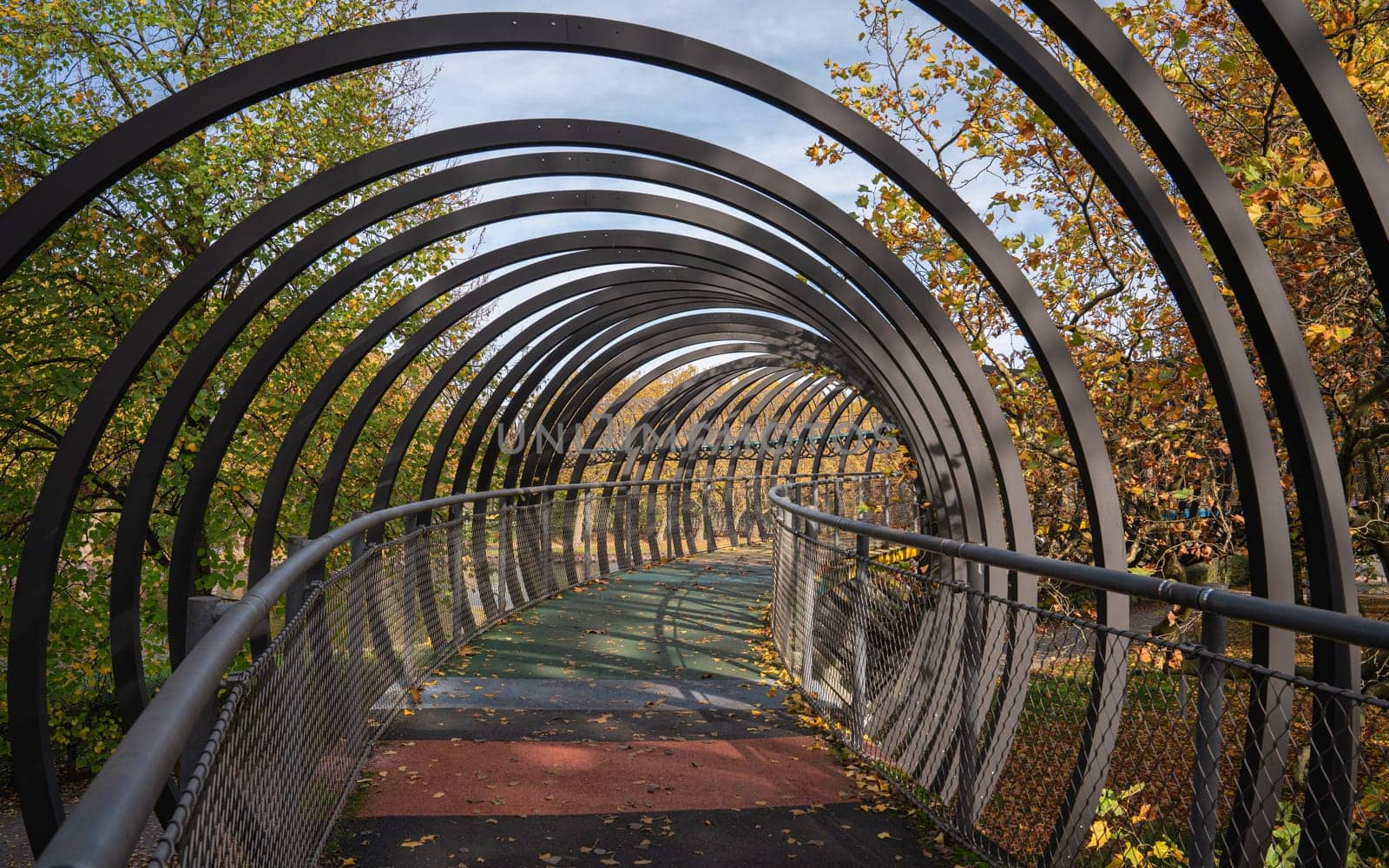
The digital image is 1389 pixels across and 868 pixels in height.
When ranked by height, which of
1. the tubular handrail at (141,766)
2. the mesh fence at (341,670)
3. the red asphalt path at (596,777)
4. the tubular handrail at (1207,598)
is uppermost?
the tubular handrail at (1207,598)

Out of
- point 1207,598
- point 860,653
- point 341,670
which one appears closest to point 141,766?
point 1207,598

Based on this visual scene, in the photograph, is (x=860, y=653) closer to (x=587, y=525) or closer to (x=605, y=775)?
(x=605, y=775)

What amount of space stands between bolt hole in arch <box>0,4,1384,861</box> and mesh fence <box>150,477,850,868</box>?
1.33m

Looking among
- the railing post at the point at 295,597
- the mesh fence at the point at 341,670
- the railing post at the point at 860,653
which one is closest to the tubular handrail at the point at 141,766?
the mesh fence at the point at 341,670

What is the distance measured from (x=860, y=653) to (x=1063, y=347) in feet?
5.84

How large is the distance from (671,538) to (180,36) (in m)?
10.5

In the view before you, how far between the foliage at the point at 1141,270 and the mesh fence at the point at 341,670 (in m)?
4.09

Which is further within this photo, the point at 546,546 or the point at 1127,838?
the point at 546,546

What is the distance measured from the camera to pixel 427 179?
694cm

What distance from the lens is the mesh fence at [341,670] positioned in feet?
7.93

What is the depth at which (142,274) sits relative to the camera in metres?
11.9

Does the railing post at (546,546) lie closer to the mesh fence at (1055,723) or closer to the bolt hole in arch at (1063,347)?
the mesh fence at (1055,723)

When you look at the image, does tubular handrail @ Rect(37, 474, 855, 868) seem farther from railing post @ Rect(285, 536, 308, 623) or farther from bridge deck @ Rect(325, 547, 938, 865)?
bridge deck @ Rect(325, 547, 938, 865)

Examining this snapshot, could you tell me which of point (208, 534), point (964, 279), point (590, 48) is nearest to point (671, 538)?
point (208, 534)
